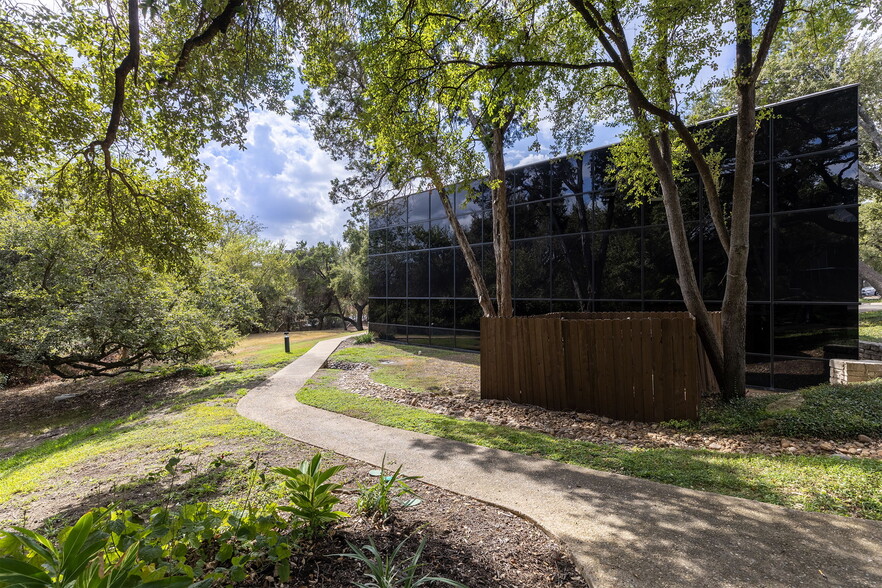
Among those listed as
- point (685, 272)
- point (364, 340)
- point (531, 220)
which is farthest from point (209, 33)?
point (364, 340)

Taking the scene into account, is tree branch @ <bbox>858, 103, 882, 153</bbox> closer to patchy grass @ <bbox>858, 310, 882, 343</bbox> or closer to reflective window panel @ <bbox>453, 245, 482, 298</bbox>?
patchy grass @ <bbox>858, 310, 882, 343</bbox>

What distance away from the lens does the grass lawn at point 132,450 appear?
3.76m

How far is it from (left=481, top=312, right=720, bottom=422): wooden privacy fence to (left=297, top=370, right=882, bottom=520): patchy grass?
1.51 metres

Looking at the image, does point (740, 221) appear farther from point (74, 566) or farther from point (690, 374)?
point (74, 566)

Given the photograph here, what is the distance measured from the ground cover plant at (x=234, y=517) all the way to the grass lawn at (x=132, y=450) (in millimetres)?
29

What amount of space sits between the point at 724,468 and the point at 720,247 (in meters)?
7.94

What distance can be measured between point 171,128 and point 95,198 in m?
2.19

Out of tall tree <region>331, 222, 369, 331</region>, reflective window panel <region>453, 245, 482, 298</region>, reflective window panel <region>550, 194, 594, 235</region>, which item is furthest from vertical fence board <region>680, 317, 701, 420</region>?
tall tree <region>331, 222, 369, 331</region>

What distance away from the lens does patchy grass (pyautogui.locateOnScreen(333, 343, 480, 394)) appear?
33.4 ft

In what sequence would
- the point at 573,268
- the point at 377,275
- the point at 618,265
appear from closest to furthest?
the point at 618,265 → the point at 573,268 → the point at 377,275

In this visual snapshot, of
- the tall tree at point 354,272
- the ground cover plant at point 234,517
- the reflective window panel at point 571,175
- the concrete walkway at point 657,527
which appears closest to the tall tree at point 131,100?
the ground cover plant at point 234,517

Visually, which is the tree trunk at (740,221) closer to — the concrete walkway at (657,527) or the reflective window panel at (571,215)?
the concrete walkway at (657,527)

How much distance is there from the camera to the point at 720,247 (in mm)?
10297

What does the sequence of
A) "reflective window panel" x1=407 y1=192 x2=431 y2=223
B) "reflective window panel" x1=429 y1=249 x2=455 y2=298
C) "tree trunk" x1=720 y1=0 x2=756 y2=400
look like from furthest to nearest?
"reflective window panel" x1=407 y1=192 x2=431 y2=223
"reflective window panel" x1=429 y1=249 x2=455 y2=298
"tree trunk" x1=720 y1=0 x2=756 y2=400
